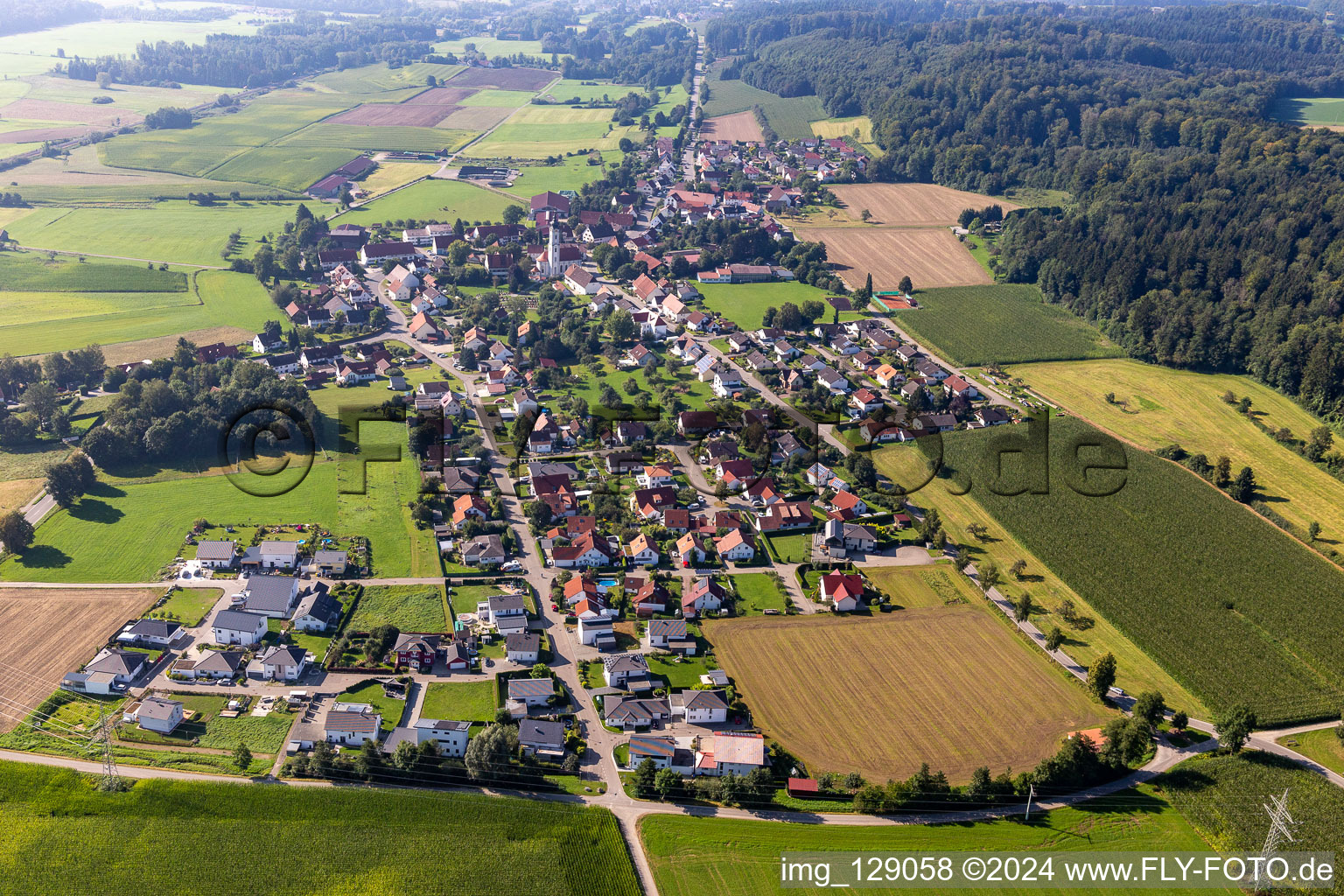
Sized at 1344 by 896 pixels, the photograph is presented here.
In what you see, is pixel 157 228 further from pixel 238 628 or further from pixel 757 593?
pixel 757 593

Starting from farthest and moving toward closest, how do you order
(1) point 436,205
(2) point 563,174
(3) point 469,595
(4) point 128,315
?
(2) point 563,174
(1) point 436,205
(4) point 128,315
(3) point 469,595

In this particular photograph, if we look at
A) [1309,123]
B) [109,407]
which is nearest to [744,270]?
[109,407]

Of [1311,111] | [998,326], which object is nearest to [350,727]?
[998,326]

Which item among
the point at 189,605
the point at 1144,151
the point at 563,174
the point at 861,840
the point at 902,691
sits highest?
the point at 1144,151

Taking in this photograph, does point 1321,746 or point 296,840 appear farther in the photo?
point 1321,746

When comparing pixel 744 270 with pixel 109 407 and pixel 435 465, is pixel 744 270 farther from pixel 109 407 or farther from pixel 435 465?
pixel 109 407

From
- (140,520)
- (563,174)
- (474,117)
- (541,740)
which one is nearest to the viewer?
(541,740)

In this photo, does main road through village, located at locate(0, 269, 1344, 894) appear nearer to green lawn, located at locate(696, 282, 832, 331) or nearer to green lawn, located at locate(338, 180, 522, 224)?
green lawn, located at locate(696, 282, 832, 331)

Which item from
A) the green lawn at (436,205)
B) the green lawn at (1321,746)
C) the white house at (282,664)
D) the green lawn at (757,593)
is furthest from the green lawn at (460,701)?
the green lawn at (436,205)
